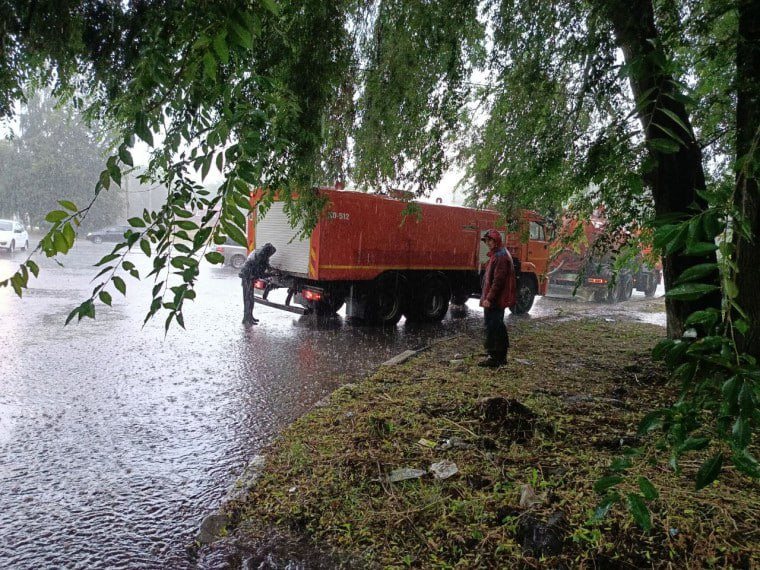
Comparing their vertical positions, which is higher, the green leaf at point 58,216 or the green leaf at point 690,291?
the green leaf at point 58,216

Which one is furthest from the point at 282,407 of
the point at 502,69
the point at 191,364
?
the point at 502,69

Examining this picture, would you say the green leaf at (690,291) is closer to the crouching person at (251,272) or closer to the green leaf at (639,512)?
the green leaf at (639,512)

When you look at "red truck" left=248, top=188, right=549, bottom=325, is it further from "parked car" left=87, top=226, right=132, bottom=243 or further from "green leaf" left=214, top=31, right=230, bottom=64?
"parked car" left=87, top=226, right=132, bottom=243

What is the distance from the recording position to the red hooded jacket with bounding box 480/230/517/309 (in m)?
6.89

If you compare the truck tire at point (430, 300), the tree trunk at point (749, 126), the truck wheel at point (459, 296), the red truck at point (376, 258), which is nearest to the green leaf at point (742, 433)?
the tree trunk at point (749, 126)

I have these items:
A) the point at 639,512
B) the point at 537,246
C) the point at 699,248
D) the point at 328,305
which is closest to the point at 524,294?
the point at 537,246

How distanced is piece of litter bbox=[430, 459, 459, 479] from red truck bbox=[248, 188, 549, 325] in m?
5.94

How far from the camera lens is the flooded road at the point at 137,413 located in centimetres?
295

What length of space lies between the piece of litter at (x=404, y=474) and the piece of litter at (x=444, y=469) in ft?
0.27

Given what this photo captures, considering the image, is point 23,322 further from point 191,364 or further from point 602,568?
point 602,568

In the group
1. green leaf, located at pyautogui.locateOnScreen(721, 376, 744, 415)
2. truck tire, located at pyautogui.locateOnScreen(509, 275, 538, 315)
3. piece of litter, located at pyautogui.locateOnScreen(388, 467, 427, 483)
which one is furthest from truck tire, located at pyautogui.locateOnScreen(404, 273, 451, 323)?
green leaf, located at pyautogui.locateOnScreen(721, 376, 744, 415)

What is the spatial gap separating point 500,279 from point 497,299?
0.28 metres

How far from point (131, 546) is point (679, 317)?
17.9 feet

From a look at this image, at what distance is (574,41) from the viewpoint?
441cm
